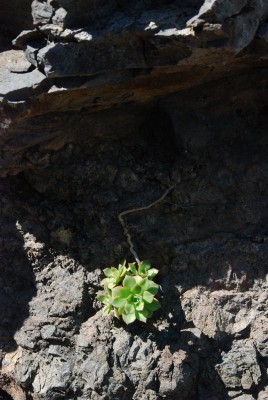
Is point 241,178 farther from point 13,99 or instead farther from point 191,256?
point 13,99

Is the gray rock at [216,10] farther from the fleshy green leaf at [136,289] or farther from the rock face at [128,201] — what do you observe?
the fleshy green leaf at [136,289]

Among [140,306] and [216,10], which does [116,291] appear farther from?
[216,10]

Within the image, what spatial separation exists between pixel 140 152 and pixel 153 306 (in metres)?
0.64

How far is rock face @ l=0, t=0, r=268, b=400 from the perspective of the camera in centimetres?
171

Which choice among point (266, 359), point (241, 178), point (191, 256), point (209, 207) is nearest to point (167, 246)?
point (191, 256)

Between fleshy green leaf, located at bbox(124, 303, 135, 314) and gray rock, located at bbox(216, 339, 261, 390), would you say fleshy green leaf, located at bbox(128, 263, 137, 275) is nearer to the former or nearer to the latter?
fleshy green leaf, located at bbox(124, 303, 135, 314)

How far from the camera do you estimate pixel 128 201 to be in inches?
84.4

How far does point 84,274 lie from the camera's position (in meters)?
2.10

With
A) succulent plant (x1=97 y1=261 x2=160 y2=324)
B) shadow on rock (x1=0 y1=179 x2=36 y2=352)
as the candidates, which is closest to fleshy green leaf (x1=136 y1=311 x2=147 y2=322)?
succulent plant (x1=97 y1=261 x2=160 y2=324)

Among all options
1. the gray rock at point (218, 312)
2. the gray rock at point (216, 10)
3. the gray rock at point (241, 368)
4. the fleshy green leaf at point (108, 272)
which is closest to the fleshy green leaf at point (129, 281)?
the fleshy green leaf at point (108, 272)

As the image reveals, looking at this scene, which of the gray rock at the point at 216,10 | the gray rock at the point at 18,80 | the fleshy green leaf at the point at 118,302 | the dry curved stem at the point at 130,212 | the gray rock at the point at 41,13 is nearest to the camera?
the gray rock at the point at 216,10

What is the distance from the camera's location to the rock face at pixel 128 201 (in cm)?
171

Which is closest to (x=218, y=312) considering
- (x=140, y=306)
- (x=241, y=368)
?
(x=241, y=368)

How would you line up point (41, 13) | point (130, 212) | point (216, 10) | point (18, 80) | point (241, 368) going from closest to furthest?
point (216, 10)
point (41, 13)
point (18, 80)
point (241, 368)
point (130, 212)
